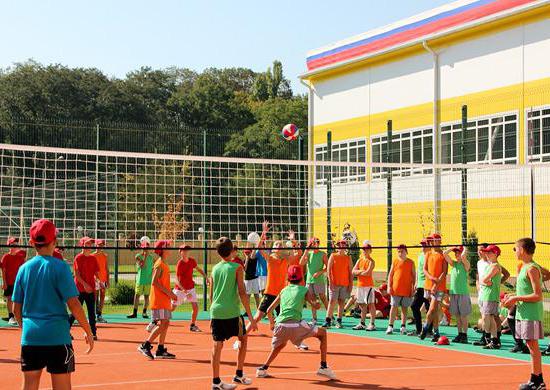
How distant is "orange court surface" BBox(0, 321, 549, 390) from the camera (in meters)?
11.7

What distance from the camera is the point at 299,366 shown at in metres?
13.2

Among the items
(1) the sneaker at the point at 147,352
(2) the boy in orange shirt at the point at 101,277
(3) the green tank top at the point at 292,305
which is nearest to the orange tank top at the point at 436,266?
(3) the green tank top at the point at 292,305

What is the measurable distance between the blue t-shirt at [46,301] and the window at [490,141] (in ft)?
72.7

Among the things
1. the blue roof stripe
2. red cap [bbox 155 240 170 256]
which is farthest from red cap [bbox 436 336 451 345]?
the blue roof stripe

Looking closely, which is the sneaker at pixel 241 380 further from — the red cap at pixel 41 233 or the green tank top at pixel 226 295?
the red cap at pixel 41 233

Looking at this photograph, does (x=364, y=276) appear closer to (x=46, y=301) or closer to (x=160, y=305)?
(x=160, y=305)

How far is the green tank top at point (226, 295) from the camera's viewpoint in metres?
11.3

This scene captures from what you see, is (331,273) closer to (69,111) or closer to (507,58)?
(507,58)

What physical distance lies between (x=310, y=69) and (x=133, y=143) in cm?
1722

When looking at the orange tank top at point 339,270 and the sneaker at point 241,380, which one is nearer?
the sneaker at point 241,380

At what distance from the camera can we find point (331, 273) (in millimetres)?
19109

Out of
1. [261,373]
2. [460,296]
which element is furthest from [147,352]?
[460,296]

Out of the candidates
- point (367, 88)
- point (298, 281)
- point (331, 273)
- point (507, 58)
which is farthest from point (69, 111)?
point (298, 281)

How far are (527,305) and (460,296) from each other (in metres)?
5.16
